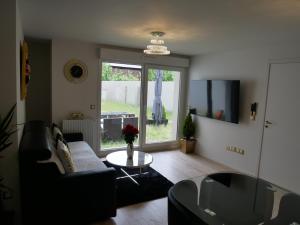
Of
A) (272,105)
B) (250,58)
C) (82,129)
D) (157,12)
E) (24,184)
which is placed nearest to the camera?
(24,184)

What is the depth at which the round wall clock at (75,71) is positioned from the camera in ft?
14.0

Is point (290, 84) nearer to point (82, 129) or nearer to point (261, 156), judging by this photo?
point (261, 156)

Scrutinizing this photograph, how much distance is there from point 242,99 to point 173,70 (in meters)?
1.83

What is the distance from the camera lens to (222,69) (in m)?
4.64

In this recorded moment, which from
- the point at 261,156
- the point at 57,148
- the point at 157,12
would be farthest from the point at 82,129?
the point at 261,156

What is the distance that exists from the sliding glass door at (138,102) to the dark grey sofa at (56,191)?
2.40 m

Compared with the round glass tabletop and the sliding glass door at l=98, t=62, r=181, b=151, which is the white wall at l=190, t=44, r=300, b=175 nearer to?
the sliding glass door at l=98, t=62, r=181, b=151

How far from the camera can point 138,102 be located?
5148 mm

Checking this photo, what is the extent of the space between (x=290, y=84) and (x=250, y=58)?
2.89 feet

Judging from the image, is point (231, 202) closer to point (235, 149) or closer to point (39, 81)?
point (235, 149)

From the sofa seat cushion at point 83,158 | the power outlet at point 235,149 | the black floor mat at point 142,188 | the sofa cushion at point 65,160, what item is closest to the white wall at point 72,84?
the sofa seat cushion at point 83,158

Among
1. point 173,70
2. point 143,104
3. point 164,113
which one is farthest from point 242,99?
point 143,104

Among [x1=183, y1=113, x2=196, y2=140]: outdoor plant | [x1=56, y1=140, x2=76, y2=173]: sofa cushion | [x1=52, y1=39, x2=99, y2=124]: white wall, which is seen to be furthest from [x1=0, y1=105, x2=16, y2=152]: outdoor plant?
[x1=183, y1=113, x2=196, y2=140]: outdoor plant

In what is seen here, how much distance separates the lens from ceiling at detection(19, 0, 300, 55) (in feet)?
6.97
